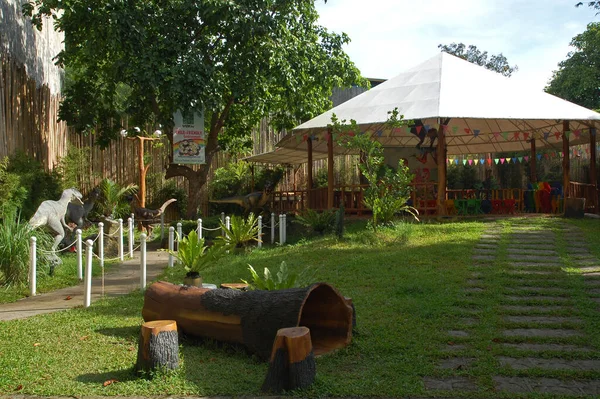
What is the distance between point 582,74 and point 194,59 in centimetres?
1849

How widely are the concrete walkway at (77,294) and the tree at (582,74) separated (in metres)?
20.8

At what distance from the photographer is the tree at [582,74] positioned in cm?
2481

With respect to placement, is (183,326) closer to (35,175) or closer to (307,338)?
(307,338)

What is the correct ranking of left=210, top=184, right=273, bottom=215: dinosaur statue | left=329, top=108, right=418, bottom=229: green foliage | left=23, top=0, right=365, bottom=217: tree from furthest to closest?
left=210, top=184, right=273, bottom=215: dinosaur statue → left=23, top=0, right=365, bottom=217: tree → left=329, top=108, right=418, bottom=229: green foliage

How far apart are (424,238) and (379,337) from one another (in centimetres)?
613

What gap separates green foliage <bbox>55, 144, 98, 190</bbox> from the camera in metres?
16.7

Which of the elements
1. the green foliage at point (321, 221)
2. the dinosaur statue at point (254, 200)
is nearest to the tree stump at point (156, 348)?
the green foliage at point (321, 221)

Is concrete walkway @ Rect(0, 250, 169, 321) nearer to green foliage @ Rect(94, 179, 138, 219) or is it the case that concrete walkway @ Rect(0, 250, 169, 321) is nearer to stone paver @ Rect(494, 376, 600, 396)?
stone paver @ Rect(494, 376, 600, 396)

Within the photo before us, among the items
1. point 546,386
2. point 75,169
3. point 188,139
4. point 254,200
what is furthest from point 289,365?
point 75,169

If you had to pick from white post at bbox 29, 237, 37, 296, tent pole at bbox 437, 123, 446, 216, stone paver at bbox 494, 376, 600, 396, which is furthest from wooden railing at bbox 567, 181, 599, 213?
white post at bbox 29, 237, 37, 296

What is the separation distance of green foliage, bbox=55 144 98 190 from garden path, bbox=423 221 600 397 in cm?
1180

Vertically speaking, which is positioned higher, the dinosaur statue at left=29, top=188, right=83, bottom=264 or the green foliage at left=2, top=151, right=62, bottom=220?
the green foliage at left=2, top=151, right=62, bottom=220

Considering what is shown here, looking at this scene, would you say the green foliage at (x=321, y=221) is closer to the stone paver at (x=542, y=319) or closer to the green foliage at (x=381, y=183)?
the green foliage at (x=381, y=183)

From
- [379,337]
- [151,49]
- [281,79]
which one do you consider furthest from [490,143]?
[379,337]
